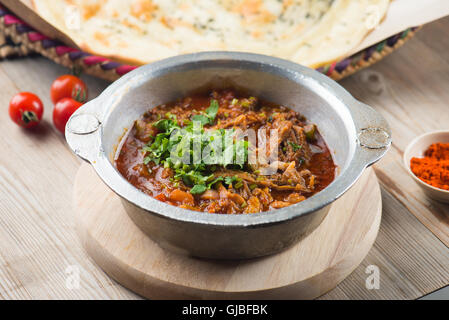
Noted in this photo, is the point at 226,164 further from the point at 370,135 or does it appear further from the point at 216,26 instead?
the point at 216,26

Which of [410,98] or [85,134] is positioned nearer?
[85,134]

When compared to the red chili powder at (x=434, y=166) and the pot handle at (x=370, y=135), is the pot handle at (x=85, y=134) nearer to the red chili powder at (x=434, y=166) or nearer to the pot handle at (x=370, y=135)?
the pot handle at (x=370, y=135)

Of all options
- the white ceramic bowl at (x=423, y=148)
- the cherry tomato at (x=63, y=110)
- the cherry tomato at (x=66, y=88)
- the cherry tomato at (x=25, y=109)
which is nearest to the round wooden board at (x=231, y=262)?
the white ceramic bowl at (x=423, y=148)

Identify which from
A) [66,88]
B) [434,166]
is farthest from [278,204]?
[66,88]

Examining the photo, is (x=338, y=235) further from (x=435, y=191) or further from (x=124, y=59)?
(x=124, y=59)

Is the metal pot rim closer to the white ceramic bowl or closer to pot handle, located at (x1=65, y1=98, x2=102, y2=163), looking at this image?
pot handle, located at (x1=65, y1=98, x2=102, y2=163)
